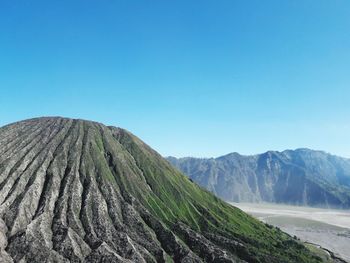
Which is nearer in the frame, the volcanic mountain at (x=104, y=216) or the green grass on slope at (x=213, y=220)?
the volcanic mountain at (x=104, y=216)

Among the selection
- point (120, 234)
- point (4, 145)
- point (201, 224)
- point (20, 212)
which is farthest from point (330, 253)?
point (4, 145)

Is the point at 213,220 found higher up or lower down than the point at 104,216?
lower down

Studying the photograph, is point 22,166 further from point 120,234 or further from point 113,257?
point 113,257

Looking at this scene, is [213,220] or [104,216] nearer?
[104,216]
